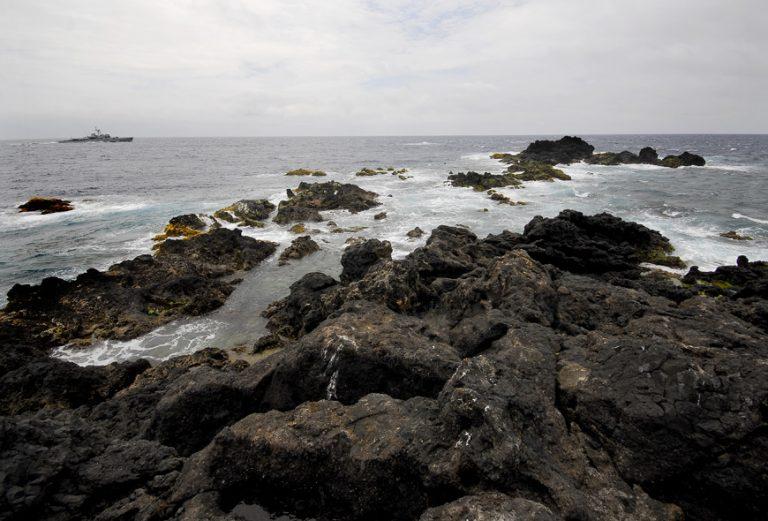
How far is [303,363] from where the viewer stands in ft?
26.2

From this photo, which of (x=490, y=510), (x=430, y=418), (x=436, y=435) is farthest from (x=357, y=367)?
(x=490, y=510)

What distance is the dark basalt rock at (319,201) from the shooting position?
33.1 metres

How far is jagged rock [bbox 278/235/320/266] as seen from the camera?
23.5m

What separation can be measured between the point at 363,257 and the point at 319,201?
71.0 feet

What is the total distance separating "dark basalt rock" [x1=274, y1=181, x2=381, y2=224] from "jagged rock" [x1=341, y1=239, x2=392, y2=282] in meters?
15.7

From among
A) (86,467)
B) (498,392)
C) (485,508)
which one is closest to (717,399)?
(498,392)

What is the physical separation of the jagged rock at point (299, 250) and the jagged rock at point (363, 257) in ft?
22.1

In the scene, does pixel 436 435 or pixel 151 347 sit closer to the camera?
pixel 436 435

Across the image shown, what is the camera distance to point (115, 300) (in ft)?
56.2

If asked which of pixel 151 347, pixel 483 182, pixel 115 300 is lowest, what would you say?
pixel 151 347

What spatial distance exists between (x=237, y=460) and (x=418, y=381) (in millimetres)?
3357

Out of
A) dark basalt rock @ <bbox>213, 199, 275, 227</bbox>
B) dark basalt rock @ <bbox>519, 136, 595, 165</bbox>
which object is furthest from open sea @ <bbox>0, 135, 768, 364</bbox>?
dark basalt rock @ <bbox>519, 136, 595, 165</bbox>

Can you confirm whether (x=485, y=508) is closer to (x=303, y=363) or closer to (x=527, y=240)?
(x=303, y=363)

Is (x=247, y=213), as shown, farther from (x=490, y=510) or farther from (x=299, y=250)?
(x=490, y=510)
